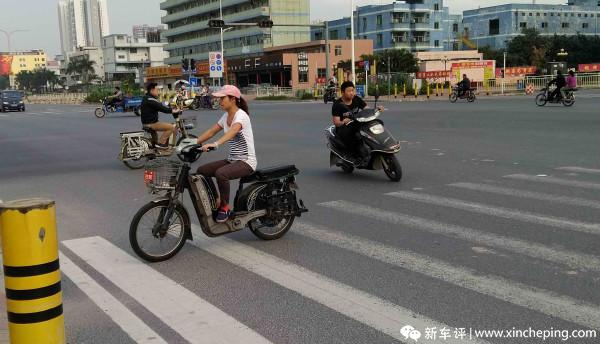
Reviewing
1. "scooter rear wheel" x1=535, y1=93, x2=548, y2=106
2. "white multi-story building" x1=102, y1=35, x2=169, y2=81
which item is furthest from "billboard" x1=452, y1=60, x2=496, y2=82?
"white multi-story building" x1=102, y1=35, x2=169, y2=81

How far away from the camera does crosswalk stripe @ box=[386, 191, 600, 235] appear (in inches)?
251

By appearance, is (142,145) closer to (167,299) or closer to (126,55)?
(167,299)

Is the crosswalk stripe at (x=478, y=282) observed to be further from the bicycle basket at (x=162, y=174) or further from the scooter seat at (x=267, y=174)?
the bicycle basket at (x=162, y=174)

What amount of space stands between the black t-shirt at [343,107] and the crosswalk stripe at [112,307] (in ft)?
17.3

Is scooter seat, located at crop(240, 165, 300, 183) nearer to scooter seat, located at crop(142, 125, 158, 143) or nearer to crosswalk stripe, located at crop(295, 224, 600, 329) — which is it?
crosswalk stripe, located at crop(295, 224, 600, 329)

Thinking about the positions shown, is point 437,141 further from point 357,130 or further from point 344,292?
point 344,292

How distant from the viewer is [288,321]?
4203 millimetres

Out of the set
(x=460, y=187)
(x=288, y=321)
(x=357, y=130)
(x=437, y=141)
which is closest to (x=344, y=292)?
(x=288, y=321)

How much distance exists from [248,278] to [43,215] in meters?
2.20

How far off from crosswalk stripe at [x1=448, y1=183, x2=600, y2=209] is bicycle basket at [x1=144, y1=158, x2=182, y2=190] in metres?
4.65

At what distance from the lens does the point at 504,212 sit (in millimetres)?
7188

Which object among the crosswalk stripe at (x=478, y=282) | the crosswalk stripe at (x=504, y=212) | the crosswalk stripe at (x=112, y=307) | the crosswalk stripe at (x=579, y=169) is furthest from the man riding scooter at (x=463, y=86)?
the crosswalk stripe at (x=112, y=307)

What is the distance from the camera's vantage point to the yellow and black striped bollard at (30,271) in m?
3.27

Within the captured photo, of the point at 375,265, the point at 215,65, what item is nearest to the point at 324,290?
the point at 375,265
